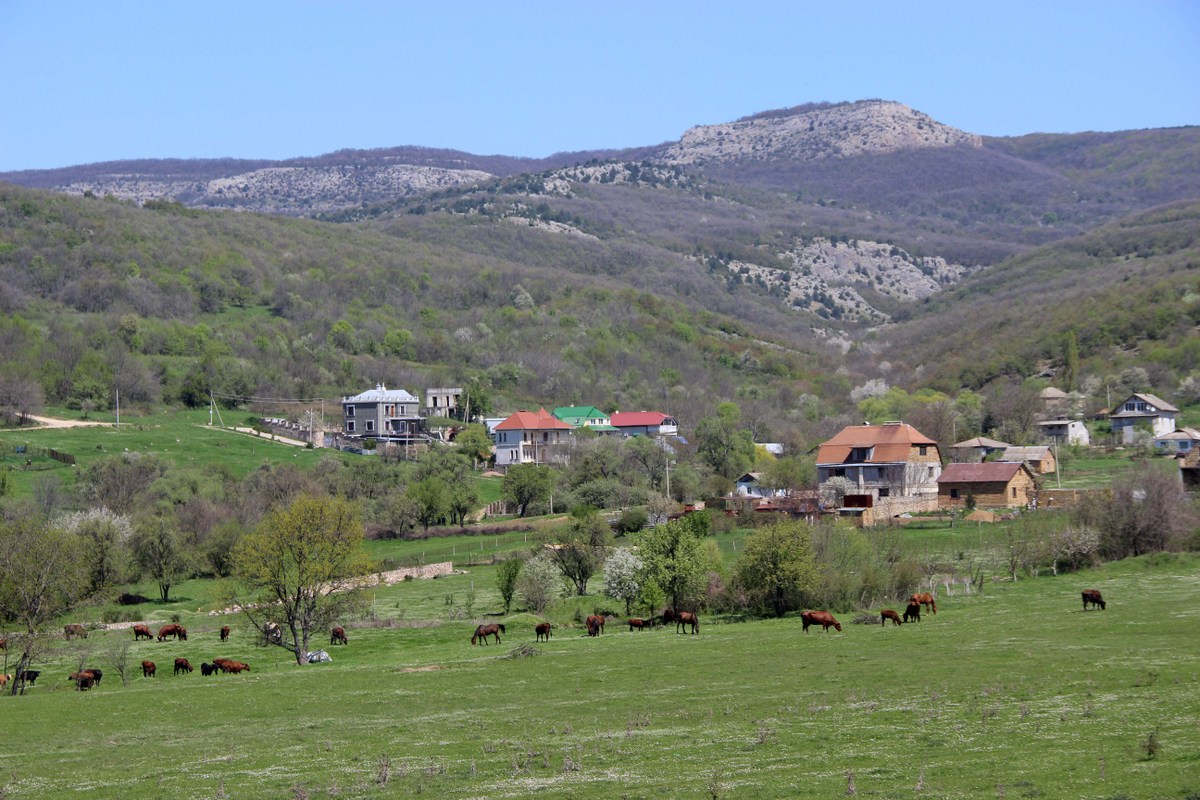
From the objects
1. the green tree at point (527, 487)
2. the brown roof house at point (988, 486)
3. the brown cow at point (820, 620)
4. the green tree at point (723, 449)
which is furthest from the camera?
the green tree at point (723, 449)

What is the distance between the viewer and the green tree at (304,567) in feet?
152

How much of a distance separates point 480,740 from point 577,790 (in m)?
5.27

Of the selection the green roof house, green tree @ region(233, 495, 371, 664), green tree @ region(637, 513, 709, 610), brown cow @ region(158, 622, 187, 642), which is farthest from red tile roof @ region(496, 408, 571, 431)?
green tree @ region(233, 495, 371, 664)

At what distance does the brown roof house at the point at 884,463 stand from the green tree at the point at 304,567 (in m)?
42.5

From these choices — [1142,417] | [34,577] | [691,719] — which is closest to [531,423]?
[1142,417]

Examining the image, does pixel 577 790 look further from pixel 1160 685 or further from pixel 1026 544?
pixel 1026 544

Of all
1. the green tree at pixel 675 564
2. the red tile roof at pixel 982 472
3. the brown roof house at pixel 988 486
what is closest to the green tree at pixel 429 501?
the brown roof house at pixel 988 486

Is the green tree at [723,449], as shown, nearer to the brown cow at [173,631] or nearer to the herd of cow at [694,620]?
the herd of cow at [694,620]

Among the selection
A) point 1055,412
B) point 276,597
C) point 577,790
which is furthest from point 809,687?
point 1055,412

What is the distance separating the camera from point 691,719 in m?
24.9

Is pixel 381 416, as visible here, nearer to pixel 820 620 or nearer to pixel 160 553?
pixel 160 553

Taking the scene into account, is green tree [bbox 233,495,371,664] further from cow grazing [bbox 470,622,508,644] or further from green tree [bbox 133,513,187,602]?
green tree [bbox 133,513,187,602]

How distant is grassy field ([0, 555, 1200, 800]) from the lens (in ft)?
63.0

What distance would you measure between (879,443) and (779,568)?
41.7m
